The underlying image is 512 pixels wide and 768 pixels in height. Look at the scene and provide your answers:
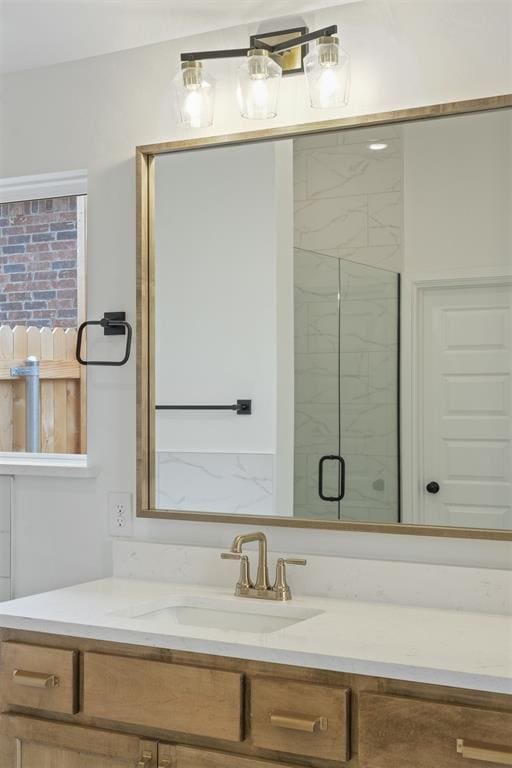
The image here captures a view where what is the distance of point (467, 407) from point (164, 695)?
3.19ft

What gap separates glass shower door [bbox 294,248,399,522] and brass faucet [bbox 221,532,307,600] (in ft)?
0.50

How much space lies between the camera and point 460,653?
5.90 feet

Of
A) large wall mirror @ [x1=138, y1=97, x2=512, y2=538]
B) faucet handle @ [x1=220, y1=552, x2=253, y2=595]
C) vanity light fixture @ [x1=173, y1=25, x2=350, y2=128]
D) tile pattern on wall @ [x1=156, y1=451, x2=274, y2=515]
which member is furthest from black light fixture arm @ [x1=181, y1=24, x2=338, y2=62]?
faucet handle @ [x1=220, y1=552, x2=253, y2=595]

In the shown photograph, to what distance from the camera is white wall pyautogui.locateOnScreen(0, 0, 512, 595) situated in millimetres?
2268

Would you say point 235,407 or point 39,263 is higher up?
point 39,263

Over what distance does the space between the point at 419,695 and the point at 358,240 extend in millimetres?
1143

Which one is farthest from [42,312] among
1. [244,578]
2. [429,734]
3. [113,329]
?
[429,734]

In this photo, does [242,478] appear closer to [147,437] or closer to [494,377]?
[147,437]

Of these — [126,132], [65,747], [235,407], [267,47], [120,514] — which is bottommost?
[65,747]

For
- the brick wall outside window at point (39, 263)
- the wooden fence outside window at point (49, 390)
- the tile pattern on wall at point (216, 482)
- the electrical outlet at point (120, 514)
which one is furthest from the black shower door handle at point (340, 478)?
the brick wall outside window at point (39, 263)

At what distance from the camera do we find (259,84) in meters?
2.39

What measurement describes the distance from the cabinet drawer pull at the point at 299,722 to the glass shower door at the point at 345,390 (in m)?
0.64

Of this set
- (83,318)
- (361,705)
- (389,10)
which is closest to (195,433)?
(83,318)

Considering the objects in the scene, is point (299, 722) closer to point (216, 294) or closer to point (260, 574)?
point (260, 574)
